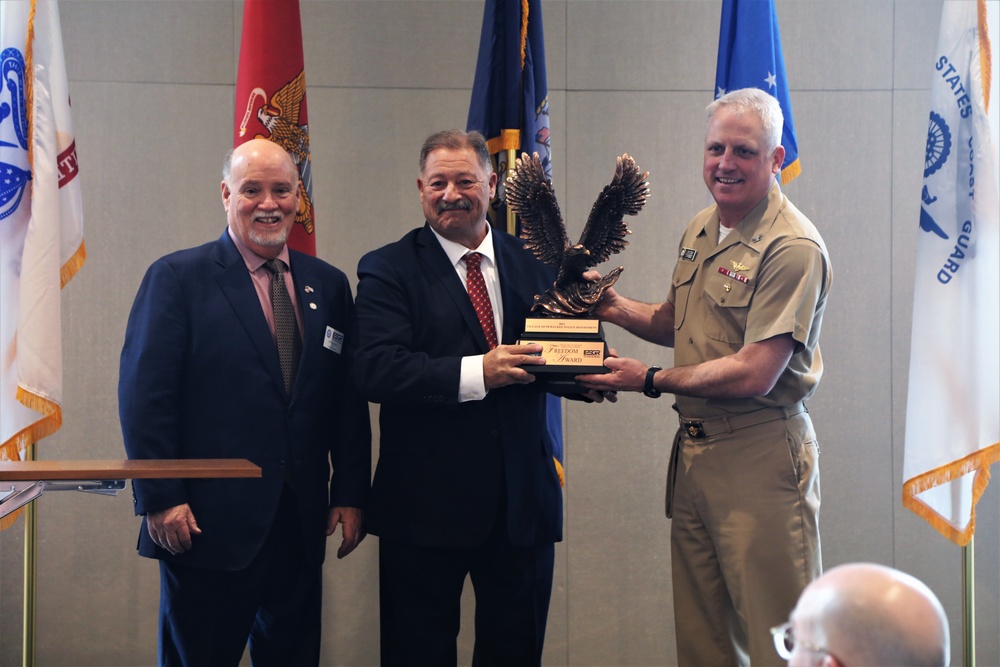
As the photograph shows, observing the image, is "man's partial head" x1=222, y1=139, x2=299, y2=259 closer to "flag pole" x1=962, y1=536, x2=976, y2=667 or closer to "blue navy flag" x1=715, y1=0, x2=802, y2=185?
"blue navy flag" x1=715, y1=0, x2=802, y2=185

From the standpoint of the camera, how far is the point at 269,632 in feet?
9.00

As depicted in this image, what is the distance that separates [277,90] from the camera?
3.49 metres

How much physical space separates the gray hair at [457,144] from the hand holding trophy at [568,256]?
0.10 meters

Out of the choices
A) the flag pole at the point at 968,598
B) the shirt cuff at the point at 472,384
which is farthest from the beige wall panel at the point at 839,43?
the shirt cuff at the point at 472,384

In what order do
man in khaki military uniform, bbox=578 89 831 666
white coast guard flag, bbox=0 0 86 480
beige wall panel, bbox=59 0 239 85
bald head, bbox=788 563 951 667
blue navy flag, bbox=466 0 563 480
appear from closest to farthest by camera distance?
bald head, bbox=788 563 951 667
man in khaki military uniform, bbox=578 89 831 666
white coast guard flag, bbox=0 0 86 480
blue navy flag, bbox=466 0 563 480
beige wall panel, bbox=59 0 239 85

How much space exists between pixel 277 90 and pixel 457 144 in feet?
3.34

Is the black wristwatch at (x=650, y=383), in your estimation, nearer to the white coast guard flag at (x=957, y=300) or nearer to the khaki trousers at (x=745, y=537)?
the khaki trousers at (x=745, y=537)

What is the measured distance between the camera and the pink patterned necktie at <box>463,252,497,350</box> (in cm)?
281

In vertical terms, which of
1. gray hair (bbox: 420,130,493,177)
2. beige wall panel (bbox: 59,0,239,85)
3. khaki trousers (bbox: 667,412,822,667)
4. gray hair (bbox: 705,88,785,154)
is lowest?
khaki trousers (bbox: 667,412,822,667)

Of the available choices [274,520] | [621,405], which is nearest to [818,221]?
[621,405]

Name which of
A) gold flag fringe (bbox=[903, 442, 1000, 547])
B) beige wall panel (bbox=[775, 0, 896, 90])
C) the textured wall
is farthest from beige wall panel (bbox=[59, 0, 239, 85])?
gold flag fringe (bbox=[903, 442, 1000, 547])

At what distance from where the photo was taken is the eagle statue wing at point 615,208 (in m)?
2.81

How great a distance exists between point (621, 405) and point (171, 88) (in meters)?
2.38

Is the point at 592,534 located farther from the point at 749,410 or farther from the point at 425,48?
the point at 425,48
